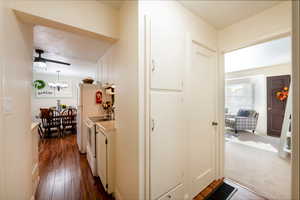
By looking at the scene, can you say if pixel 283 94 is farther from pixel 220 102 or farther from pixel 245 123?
pixel 220 102

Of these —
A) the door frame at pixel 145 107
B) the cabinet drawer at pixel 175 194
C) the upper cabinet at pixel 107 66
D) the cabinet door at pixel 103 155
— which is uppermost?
the upper cabinet at pixel 107 66

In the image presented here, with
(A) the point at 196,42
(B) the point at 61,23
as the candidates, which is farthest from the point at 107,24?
(A) the point at 196,42

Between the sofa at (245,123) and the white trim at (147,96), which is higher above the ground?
the white trim at (147,96)

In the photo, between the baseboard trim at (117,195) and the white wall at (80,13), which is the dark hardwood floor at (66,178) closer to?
the baseboard trim at (117,195)

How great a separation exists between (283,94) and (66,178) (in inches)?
256

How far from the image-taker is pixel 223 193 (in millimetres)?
1761

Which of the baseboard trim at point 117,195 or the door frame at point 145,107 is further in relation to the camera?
the baseboard trim at point 117,195

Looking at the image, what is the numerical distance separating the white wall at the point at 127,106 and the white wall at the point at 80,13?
14cm

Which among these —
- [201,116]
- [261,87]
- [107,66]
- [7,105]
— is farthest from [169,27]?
[261,87]

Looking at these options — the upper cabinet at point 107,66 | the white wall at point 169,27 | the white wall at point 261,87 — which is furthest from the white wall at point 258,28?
the white wall at point 261,87

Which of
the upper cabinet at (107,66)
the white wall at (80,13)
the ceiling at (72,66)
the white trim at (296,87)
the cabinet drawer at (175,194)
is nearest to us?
the white trim at (296,87)

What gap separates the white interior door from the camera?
1.65 meters

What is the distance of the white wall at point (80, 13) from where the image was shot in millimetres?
1109

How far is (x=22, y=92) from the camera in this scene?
129cm
